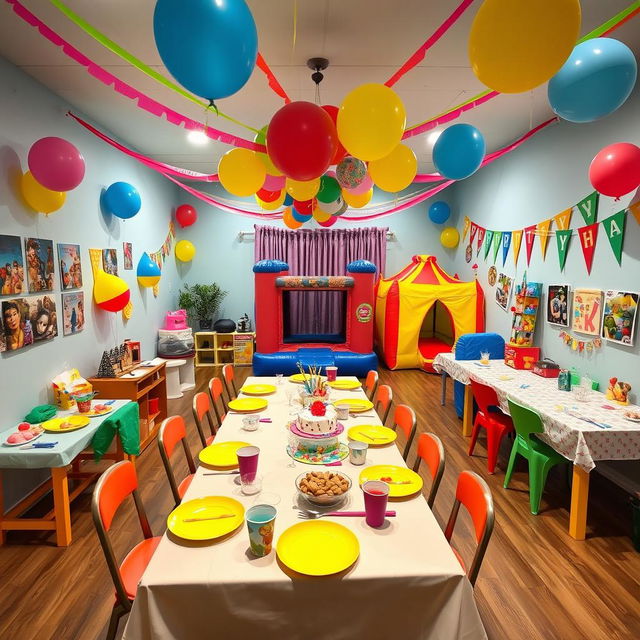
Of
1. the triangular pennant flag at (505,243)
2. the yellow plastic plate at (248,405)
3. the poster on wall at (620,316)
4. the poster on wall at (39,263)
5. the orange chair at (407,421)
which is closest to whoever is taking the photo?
the orange chair at (407,421)

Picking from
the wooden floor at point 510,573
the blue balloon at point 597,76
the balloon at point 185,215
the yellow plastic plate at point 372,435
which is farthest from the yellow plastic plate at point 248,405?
the balloon at point 185,215

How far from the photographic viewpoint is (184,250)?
21.7 ft

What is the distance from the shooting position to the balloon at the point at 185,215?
6535mm

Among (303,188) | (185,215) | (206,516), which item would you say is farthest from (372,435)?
(185,215)

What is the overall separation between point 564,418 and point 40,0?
3.75 metres

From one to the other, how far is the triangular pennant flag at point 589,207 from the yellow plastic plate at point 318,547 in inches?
133

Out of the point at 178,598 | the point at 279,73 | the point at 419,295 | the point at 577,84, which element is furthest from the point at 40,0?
the point at 419,295

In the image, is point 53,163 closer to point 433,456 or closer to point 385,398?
point 385,398

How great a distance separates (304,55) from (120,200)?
2167 mm

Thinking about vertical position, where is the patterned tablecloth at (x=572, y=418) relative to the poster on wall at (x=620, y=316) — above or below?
below

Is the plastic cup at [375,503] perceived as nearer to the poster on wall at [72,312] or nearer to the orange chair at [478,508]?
the orange chair at [478,508]

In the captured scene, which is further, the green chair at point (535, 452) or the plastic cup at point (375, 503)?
the green chair at point (535, 452)

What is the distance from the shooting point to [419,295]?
19.9ft

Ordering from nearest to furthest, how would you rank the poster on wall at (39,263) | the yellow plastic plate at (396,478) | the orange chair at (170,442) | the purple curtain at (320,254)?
the yellow plastic plate at (396,478) < the orange chair at (170,442) < the poster on wall at (39,263) < the purple curtain at (320,254)
